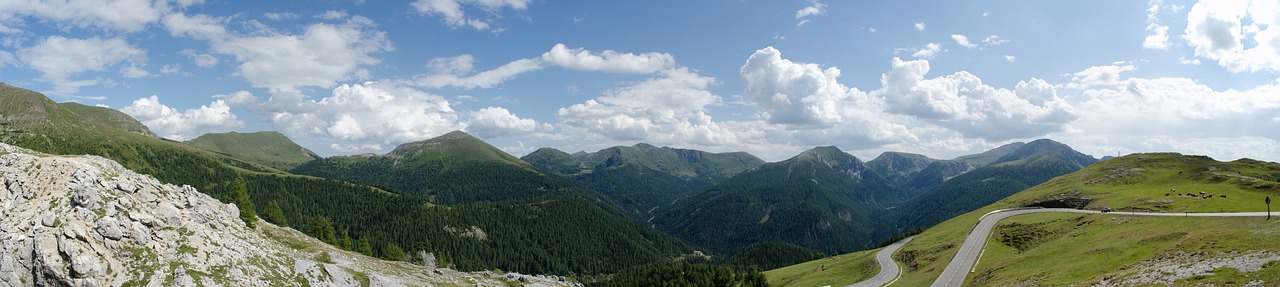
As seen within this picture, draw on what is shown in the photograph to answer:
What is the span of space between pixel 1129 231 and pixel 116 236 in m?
134

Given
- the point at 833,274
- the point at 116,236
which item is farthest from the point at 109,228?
the point at 833,274

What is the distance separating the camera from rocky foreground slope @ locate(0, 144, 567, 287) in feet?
157

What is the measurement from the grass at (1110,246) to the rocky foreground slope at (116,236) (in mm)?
90883

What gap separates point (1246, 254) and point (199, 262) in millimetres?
106161

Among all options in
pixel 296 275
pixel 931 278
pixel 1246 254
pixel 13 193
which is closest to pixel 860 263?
pixel 931 278

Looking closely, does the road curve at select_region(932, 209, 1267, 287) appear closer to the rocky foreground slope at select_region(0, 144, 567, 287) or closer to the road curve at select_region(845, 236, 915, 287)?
the road curve at select_region(845, 236, 915, 287)

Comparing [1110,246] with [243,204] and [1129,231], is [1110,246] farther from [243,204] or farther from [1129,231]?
[243,204]

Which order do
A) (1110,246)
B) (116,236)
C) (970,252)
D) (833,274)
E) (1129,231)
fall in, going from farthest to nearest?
(833,274), (970,252), (1129,231), (1110,246), (116,236)

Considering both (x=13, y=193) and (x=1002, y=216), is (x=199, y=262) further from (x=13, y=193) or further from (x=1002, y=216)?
(x=1002, y=216)

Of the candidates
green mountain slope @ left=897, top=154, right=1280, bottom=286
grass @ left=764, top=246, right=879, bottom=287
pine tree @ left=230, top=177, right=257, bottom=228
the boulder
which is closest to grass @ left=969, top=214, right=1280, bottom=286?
green mountain slope @ left=897, top=154, right=1280, bottom=286

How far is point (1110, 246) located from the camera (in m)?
69.2

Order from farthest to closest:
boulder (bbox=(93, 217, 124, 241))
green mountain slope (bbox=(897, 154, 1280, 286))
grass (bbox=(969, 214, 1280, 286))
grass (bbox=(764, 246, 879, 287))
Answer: grass (bbox=(764, 246, 879, 287))
green mountain slope (bbox=(897, 154, 1280, 286))
grass (bbox=(969, 214, 1280, 286))
boulder (bbox=(93, 217, 124, 241))

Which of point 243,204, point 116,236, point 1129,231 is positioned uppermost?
point 243,204

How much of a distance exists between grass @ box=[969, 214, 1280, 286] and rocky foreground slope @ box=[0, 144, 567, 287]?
9088cm
